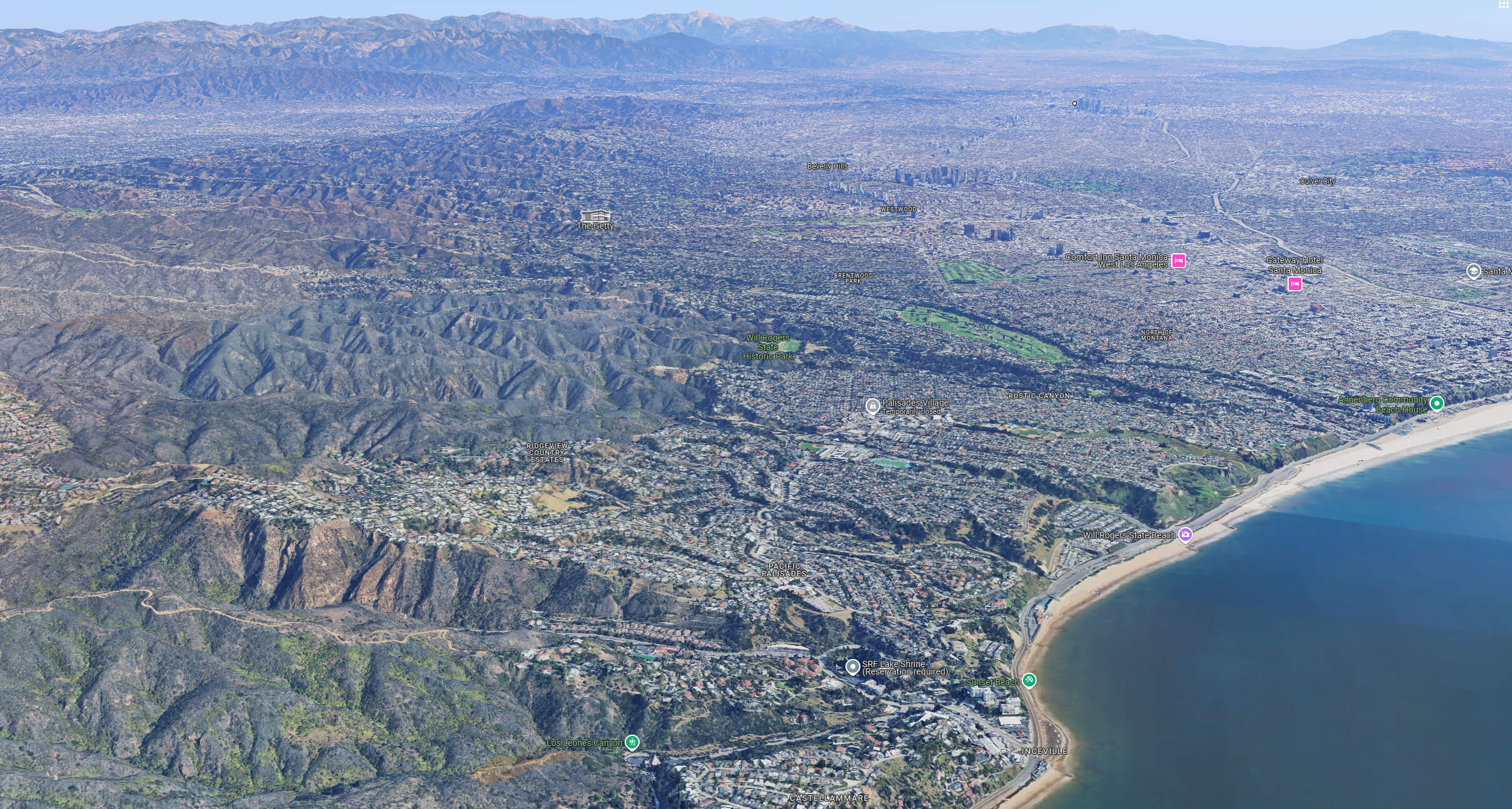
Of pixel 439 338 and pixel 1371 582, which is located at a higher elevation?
pixel 439 338

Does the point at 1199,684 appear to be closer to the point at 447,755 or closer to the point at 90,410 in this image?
the point at 447,755

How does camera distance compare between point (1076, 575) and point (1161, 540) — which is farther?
point (1161, 540)

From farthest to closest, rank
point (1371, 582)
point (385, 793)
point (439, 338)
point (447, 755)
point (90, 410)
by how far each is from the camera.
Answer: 1. point (439, 338)
2. point (90, 410)
3. point (1371, 582)
4. point (447, 755)
5. point (385, 793)

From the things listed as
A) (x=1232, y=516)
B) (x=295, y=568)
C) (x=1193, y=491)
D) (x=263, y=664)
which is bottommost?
(x=1232, y=516)

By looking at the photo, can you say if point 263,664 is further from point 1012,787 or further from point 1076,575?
point 1076,575

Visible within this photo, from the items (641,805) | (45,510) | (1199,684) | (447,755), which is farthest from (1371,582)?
(45,510)

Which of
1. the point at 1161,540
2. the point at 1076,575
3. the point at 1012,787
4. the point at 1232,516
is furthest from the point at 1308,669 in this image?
the point at 1232,516
